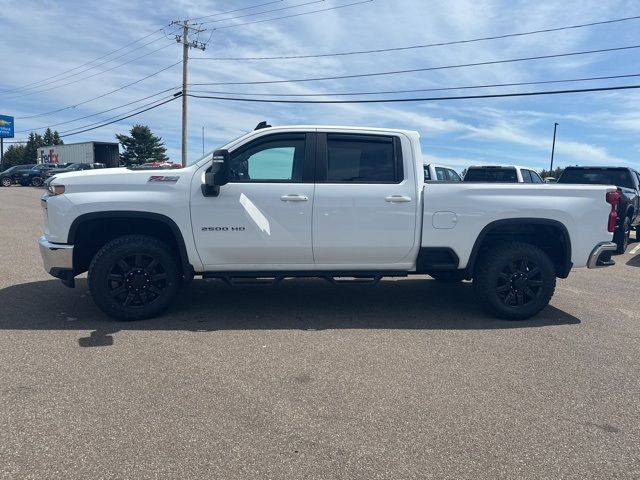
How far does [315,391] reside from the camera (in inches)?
141

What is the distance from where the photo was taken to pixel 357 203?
201 inches

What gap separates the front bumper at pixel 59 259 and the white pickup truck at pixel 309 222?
0.04 feet

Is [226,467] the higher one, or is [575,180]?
[575,180]

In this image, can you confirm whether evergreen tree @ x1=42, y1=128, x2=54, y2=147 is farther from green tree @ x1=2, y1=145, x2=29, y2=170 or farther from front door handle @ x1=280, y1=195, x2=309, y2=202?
front door handle @ x1=280, y1=195, x2=309, y2=202

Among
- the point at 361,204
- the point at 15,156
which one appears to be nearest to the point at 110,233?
the point at 361,204

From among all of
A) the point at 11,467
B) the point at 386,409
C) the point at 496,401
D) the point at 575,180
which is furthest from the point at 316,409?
the point at 575,180

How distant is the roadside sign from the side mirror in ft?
246

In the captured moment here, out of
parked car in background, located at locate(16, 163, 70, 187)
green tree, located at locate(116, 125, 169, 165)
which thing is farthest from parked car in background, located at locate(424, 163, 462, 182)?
green tree, located at locate(116, 125, 169, 165)

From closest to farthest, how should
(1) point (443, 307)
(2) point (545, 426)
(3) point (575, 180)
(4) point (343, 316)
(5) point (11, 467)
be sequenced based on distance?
(5) point (11, 467), (2) point (545, 426), (4) point (343, 316), (1) point (443, 307), (3) point (575, 180)

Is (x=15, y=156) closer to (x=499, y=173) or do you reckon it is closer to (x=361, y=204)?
(x=499, y=173)

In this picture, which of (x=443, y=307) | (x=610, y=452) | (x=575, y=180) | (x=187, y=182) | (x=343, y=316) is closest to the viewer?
(x=610, y=452)

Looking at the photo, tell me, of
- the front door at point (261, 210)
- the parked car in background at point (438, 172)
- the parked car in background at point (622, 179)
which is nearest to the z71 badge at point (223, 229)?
the front door at point (261, 210)

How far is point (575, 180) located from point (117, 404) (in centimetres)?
1224

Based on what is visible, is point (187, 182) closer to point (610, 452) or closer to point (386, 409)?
point (386, 409)
